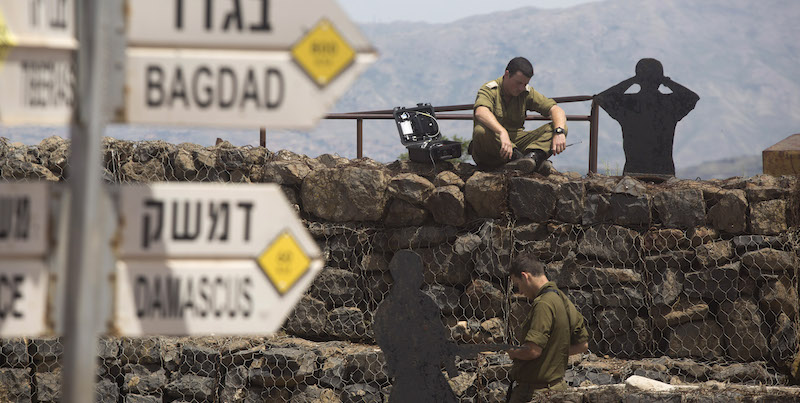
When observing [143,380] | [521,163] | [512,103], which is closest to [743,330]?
[521,163]

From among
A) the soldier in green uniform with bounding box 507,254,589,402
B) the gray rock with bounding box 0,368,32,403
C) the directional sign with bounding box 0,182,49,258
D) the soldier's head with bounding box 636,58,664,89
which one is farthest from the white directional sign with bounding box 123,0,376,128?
the gray rock with bounding box 0,368,32,403

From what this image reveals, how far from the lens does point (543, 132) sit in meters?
7.00

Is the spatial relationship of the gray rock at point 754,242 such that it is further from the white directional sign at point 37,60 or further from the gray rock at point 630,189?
the white directional sign at point 37,60

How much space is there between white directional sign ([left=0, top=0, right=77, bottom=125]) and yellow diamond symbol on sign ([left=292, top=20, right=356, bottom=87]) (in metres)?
0.57

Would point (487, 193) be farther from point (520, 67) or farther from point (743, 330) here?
point (743, 330)

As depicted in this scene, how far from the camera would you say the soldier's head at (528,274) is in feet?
17.0

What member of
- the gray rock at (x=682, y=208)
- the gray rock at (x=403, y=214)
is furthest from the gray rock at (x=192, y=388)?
the gray rock at (x=682, y=208)

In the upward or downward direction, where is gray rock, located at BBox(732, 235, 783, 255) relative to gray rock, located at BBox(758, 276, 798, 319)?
upward

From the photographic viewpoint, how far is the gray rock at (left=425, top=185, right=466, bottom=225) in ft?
22.6

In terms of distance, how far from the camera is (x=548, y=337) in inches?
199

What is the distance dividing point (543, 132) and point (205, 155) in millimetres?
3011

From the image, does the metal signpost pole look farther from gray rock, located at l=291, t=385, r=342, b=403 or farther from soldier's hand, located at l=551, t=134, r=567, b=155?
soldier's hand, located at l=551, t=134, r=567, b=155

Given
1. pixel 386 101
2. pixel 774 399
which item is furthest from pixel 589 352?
pixel 386 101

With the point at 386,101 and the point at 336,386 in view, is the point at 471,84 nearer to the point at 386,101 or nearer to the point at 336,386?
the point at 386,101
